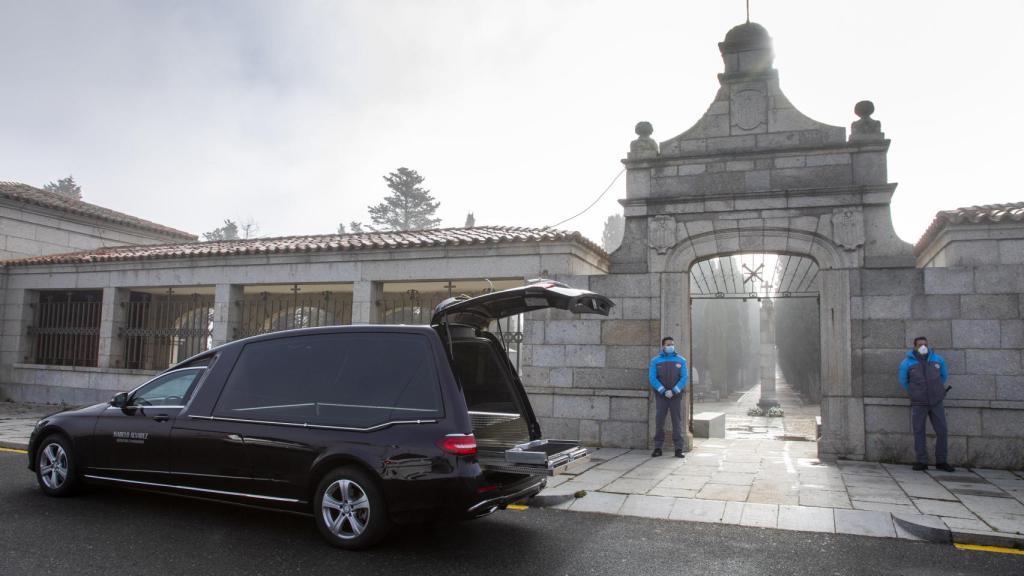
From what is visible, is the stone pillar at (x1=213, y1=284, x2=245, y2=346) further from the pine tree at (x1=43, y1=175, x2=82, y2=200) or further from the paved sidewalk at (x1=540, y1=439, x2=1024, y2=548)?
the pine tree at (x1=43, y1=175, x2=82, y2=200)

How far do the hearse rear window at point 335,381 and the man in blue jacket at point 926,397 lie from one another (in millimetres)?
7116

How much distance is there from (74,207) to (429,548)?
18.8m

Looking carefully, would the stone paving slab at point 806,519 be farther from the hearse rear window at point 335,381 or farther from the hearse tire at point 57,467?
the hearse tire at point 57,467

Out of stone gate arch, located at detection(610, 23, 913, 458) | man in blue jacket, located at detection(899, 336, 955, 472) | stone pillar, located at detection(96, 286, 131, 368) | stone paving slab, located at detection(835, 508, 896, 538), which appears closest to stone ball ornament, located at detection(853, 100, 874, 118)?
stone gate arch, located at detection(610, 23, 913, 458)

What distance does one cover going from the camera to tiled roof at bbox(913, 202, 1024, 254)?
8.90 m

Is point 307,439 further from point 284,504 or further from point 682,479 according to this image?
point 682,479

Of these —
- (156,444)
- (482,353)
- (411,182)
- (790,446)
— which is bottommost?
(790,446)

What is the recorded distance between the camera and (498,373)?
5.68m

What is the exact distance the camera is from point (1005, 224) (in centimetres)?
895

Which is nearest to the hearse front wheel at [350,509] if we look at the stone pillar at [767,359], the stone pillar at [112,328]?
the stone pillar at [112,328]

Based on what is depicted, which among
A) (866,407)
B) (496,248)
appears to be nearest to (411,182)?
(496,248)

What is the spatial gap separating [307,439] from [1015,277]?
9374 mm

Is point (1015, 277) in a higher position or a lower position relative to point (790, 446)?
higher

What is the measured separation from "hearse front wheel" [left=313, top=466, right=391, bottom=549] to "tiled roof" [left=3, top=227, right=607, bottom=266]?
6.82 m
